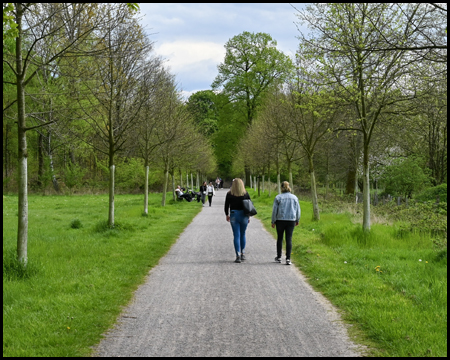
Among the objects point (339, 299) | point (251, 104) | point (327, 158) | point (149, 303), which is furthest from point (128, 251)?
point (251, 104)

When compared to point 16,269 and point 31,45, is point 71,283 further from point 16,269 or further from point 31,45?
point 31,45

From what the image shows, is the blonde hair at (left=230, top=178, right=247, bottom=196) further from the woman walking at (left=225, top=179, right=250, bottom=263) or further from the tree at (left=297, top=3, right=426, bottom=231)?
the tree at (left=297, top=3, right=426, bottom=231)

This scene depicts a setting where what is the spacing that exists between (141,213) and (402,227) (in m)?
11.9

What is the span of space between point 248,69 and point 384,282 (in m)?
48.5

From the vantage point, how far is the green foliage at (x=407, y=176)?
24.9 m

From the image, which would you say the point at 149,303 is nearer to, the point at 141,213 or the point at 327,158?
the point at 141,213

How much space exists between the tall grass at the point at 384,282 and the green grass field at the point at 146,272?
0.05 feet

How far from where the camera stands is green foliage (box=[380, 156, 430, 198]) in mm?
24875

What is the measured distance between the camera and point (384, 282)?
295 inches

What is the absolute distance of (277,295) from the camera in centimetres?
687

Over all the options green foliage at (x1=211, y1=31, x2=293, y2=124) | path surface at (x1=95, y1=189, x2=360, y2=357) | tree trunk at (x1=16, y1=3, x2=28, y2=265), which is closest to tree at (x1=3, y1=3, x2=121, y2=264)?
tree trunk at (x1=16, y1=3, x2=28, y2=265)

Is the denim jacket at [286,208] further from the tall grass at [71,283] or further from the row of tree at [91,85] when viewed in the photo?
the row of tree at [91,85]

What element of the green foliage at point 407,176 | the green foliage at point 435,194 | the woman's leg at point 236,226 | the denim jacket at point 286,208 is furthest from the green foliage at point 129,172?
the denim jacket at point 286,208

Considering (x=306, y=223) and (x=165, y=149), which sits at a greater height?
(x=165, y=149)
